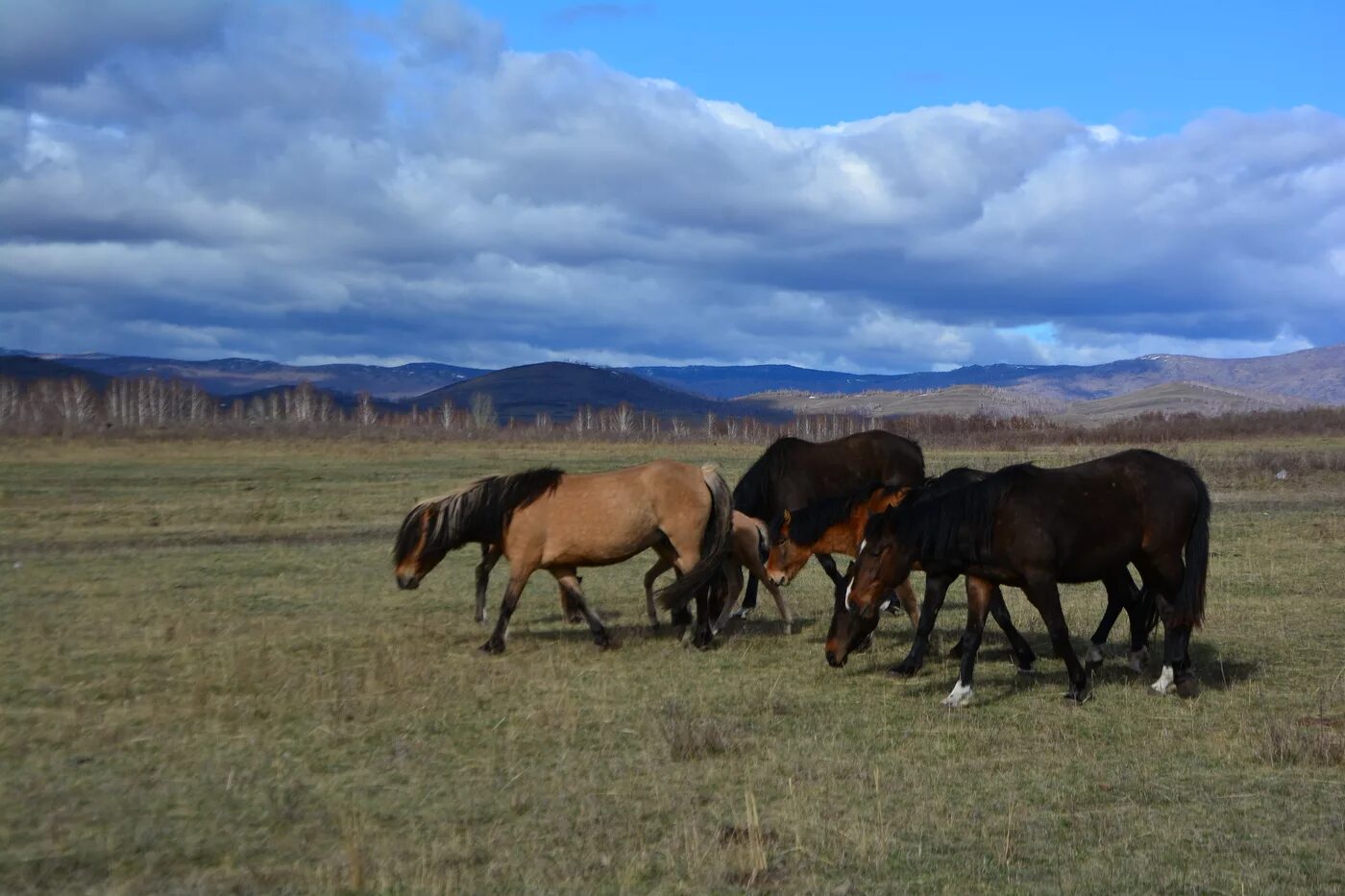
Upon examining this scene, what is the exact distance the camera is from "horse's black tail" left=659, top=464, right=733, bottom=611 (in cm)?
1076

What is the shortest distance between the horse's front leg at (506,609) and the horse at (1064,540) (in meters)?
3.38

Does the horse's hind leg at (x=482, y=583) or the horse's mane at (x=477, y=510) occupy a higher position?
the horse's mane at (x=477, y=510)

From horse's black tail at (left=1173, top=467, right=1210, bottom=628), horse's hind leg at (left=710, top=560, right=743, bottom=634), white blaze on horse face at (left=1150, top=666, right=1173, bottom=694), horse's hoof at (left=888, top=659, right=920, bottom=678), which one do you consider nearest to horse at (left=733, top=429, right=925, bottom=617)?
horse's hind leg at (left=710, top=560, right=743, bottom=634)

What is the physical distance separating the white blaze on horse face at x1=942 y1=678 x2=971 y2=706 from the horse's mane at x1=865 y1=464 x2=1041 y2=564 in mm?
992

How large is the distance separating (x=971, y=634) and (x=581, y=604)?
3.95 m

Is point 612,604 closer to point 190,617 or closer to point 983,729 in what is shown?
point 190,617

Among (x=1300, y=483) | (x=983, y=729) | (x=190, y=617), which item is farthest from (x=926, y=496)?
(x=1300, y=483)

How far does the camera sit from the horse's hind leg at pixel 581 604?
10.9 meters

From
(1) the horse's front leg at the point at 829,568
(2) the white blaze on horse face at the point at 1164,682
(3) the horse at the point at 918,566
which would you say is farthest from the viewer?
(1) the horse's front leg at the point at 829,568

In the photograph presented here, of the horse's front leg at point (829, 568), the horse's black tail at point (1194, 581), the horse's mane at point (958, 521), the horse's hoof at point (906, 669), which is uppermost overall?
the horse's mane at point (958, 521)

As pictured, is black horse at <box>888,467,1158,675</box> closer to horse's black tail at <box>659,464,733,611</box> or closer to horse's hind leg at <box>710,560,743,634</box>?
horse's black tail at <box>659,464,733,611</box>

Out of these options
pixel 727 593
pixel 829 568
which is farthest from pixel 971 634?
pixel 829 568

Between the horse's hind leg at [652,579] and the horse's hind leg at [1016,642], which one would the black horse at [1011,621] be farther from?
the horse's hind leg at [652,579]

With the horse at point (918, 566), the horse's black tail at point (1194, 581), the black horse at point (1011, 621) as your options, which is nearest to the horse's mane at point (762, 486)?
the horse at point (918, 566)
